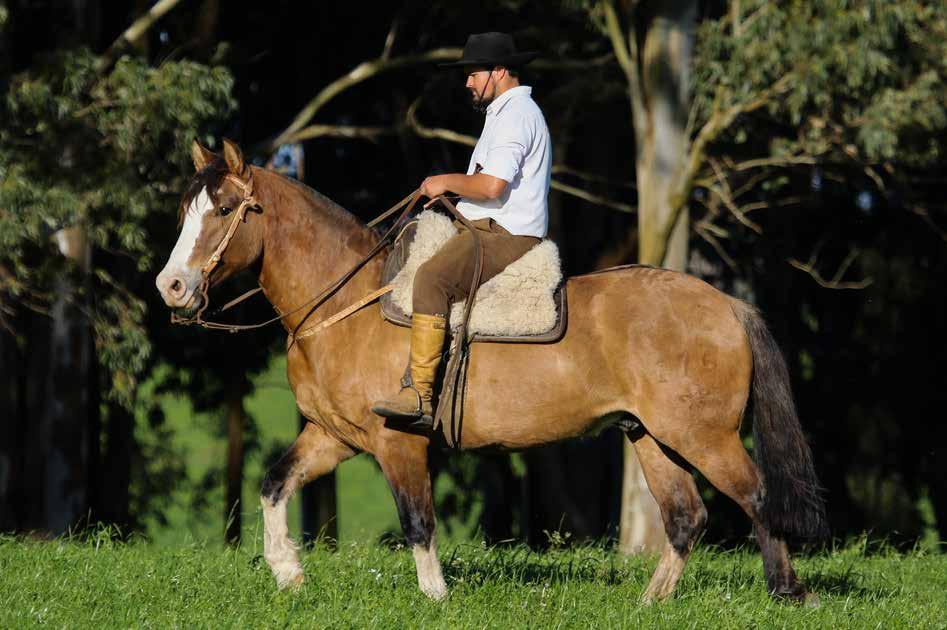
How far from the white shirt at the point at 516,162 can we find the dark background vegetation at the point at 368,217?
23.9 feet

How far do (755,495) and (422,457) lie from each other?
1.96 metres

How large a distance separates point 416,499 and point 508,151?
2030 millimetres

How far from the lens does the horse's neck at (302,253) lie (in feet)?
25.8

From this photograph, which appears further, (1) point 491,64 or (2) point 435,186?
(1) point 491,64

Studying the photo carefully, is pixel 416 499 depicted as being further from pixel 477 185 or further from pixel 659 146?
pixel 659 146

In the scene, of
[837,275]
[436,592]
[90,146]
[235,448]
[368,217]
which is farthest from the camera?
[235,448]

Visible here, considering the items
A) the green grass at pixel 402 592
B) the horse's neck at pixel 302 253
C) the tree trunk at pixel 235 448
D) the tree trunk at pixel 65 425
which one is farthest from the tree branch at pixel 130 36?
the horse's neck at pixel 302 253

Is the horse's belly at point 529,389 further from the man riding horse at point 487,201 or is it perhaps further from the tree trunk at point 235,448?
the tree trunk at point 235,448

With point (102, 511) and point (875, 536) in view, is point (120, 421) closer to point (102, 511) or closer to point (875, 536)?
point (102, 511)

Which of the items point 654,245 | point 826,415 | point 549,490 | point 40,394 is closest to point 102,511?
point 40,394

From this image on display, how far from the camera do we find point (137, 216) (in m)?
14.3

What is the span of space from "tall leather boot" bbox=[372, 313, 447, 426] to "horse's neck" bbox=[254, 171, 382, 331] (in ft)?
2.11

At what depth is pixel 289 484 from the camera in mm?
7832

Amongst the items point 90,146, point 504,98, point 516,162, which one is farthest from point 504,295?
point 90,146
